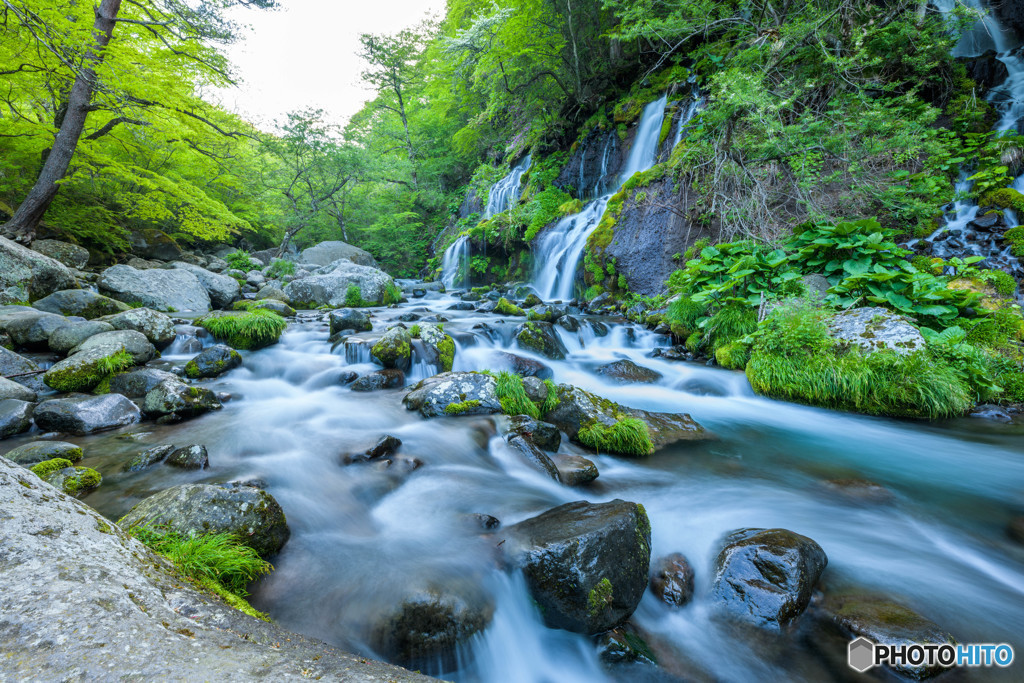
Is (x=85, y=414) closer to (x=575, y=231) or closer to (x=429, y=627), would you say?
(x=429, y=627)

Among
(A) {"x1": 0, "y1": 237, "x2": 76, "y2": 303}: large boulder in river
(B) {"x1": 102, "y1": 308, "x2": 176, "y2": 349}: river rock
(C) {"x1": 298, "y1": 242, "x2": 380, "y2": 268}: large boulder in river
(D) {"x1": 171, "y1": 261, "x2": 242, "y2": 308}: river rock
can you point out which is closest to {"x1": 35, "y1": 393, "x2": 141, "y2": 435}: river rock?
(B) {"x1": 102, "y1": 308, "x2": 176, "y2": 349}: river rock

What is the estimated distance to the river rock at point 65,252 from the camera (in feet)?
33.0

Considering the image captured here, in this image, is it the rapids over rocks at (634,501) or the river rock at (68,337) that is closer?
the rapids over rocks at (634,501)

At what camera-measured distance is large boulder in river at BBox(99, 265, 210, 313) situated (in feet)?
28.8

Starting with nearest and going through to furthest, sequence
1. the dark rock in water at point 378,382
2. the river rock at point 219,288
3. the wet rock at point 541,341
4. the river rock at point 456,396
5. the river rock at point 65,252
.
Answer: the river rock at point 456,396, the dark rock in water at point 378,382, the wet rock at point 541,341, the river rock at point 65,252, the river rock at point 219,288

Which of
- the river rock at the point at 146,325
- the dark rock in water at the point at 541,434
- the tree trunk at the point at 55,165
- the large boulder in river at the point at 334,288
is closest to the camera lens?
the dark rock in water at the point at 541,434

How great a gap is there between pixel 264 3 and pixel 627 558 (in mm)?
12111

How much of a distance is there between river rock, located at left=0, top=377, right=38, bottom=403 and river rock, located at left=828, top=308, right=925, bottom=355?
9679 millimetres

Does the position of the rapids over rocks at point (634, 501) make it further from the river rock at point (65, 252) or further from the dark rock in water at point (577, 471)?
the river rock at point (65, 252)

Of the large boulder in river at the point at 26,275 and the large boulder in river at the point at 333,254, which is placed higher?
the large boulder in river at the point at 333,254

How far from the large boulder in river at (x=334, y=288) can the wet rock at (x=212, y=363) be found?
19.1 feet

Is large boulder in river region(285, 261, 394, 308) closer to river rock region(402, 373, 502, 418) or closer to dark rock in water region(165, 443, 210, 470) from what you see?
river rock region(402, 373, 502, 418)

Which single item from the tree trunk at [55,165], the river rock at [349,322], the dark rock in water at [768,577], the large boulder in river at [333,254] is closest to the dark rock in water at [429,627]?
the dark rock in water at [768,577]

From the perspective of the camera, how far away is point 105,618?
968 mm
